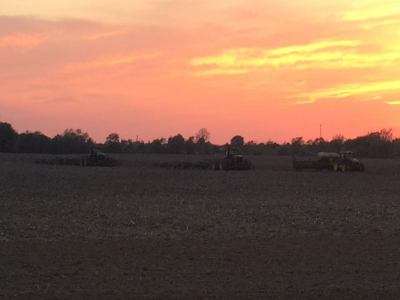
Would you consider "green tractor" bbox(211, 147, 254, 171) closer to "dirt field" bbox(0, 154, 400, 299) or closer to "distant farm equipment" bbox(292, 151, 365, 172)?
"distant farm equipment" bbox(292, 151, 365, 172)

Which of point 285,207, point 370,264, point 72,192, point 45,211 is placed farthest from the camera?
point 72,192

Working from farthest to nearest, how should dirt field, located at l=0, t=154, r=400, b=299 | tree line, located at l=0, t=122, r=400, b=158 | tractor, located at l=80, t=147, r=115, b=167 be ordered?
tree line, located at l=0, t=122, r=400, b=158
tractor, located at l=80, t=147, r=115, b=167
dirt field, located at l=0, t=154, r=400, b=299

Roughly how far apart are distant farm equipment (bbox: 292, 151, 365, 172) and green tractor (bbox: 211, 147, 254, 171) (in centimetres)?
578

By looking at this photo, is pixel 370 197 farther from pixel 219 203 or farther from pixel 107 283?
pixel 107 283

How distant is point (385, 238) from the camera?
588 inches

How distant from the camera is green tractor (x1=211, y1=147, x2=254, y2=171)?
4838 cm

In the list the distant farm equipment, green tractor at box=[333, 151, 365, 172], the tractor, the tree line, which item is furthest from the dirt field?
the tree line

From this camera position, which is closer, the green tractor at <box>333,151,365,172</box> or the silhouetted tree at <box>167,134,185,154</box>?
the green tractor at <box>333,151,365,172</box>

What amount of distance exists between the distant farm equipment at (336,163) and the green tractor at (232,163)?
578 centimetres

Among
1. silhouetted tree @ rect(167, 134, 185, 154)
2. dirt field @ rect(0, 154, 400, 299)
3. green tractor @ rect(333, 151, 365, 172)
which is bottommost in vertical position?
dirt field @ rect(0, 154, 400, 299)

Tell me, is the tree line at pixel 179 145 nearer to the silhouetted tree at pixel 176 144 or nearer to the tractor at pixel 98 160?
the silhouetted tree at pixel 176 144

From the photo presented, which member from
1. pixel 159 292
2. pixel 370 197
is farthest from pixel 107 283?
pixel 370 197

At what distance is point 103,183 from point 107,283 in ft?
77.4

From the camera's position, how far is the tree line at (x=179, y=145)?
105312 mm
